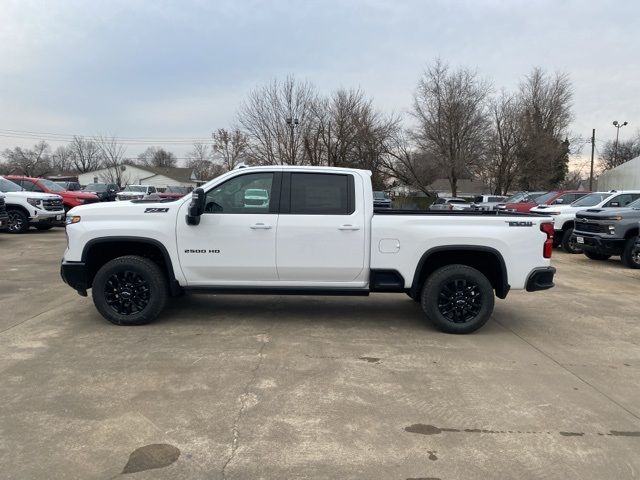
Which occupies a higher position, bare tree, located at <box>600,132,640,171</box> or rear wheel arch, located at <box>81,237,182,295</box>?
bare tree, located at <box>600,132,640,171</box>

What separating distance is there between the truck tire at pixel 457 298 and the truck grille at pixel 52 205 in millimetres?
15161

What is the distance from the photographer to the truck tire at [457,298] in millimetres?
5652

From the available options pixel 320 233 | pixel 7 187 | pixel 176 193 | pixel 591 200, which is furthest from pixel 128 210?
pixel 176 193

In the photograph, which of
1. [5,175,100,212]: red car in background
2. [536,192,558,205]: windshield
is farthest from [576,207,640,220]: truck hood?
[5,175,100,212]: red car in background

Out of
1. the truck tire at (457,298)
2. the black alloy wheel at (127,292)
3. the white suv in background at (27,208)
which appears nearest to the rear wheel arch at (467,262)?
the truck tire at (457,298)

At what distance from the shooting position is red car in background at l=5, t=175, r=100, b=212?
1912 centimetres

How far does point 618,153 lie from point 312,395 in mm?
79355

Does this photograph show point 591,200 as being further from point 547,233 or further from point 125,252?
point 125,252

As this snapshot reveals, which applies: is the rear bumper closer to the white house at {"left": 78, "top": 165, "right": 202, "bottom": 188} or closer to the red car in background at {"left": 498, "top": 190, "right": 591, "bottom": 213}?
the red car in background at {"left": 498, "top": 190, "right": 591, "bottom": 213}

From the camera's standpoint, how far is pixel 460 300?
5.72 meters

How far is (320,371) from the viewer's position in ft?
14.9

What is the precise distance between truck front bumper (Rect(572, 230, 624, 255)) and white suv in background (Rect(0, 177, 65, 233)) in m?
16.4

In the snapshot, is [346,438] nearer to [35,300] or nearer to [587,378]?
[587,378]

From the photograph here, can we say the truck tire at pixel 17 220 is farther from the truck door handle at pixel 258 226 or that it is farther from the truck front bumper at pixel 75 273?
the truck door handle at pixel 258 226
